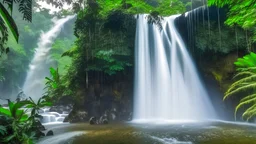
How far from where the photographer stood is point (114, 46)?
13.3 m

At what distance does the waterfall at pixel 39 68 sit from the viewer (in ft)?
101

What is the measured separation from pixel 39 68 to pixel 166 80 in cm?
2657

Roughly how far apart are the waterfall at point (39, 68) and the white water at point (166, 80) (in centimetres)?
2233

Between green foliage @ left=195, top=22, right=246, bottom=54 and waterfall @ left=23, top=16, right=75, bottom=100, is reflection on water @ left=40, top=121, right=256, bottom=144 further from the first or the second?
waterfall @ left=23, top=16, right=75, bottom=100

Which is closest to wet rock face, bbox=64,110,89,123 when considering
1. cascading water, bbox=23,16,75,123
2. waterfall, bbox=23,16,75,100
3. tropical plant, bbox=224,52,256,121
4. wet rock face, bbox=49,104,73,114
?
wet rock face, bbox=49,104,73,114

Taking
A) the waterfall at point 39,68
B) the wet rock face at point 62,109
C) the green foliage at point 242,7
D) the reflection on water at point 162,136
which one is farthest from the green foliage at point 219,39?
the waterfall at point 39,68

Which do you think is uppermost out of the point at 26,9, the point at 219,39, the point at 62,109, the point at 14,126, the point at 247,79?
the point at 219,39

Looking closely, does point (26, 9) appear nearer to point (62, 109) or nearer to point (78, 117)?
point (78, 117)

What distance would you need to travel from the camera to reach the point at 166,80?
13289mm

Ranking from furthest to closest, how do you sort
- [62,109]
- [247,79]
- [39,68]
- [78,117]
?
[39,68]
[62,109]
[78,117]
[247,79]

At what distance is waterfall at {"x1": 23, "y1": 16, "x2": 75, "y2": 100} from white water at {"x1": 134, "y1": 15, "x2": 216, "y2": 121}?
22330 millimetres

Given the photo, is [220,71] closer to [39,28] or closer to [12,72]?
[12,72]

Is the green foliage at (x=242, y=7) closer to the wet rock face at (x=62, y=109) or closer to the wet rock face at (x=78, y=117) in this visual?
the wet rock face at (x=78, y=117)

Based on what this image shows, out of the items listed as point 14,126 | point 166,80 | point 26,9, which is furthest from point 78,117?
point 26,9
